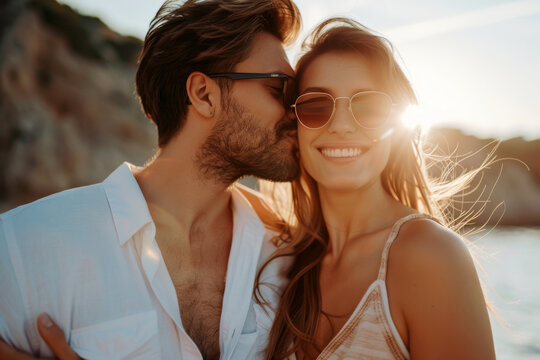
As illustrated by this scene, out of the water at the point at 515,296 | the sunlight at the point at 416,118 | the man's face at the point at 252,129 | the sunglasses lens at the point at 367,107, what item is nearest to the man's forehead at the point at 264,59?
the man's face at the point at 252,129

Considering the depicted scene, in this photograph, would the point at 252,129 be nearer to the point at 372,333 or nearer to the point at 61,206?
the point at 61,206

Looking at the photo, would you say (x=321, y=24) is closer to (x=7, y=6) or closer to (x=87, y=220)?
(x=87, y=220)

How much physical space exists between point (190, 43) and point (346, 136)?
142 cm

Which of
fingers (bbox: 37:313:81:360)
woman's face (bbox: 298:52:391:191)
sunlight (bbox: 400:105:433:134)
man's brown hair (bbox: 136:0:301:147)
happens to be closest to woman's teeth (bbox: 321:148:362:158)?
woman's face (bbox: 298:52:391:191)

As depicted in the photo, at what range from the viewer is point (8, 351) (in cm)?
218

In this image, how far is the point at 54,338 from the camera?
2242mm

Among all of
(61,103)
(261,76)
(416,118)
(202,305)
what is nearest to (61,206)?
(202,305)

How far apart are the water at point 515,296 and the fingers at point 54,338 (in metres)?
2.28

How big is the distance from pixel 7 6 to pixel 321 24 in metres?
20.5

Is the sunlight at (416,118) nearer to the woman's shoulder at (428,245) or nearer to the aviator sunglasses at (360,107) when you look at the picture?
the aviator sunglasses at (360,107)

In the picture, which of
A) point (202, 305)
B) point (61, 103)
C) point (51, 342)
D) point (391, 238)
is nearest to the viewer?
point (51, 342)

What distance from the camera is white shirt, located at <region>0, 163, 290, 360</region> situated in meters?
2.32

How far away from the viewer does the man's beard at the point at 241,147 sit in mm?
3234

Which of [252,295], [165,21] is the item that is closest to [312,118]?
[252,295]
